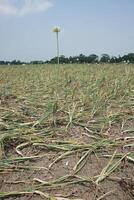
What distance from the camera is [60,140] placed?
2.61m

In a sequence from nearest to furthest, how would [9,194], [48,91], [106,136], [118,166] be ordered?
[9,194]
[118,166]
[106,136]
[48,91]

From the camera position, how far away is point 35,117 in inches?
121

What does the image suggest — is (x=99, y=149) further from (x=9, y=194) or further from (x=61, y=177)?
(x=9, y=194)

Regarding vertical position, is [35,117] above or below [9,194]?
above

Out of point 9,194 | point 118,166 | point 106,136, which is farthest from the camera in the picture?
point 106,136

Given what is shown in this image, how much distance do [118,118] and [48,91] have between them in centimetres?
142

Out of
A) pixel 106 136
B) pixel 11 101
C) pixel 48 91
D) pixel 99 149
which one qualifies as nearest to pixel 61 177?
pixel 99 149

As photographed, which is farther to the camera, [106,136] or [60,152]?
[106,136]

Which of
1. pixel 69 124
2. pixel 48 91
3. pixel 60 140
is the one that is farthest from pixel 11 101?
pixel 60 140

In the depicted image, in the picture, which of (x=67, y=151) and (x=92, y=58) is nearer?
(x=67, y=151)

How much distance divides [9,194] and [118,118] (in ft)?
4.49

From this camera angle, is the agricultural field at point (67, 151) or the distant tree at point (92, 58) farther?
the distant tree at point (92, 58)

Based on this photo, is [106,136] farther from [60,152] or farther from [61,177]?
[61,177]

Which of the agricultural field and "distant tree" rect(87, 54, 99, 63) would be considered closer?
the agricultural field
